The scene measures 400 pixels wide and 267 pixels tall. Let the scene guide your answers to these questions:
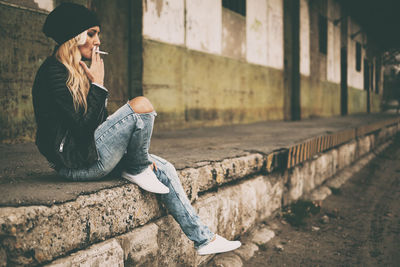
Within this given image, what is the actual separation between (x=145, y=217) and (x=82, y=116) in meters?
0.64

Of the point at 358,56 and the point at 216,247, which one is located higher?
the point at 358,56

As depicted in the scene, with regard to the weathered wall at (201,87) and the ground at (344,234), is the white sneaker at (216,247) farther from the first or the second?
the weathered wall at (201,87)

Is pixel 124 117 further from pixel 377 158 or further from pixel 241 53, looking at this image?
pixel 377 158

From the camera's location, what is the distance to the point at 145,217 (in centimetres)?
183

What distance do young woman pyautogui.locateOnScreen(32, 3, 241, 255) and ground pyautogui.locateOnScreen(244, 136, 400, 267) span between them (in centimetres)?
148

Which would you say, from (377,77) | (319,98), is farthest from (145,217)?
(377,77)

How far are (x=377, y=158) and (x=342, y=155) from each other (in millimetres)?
2649

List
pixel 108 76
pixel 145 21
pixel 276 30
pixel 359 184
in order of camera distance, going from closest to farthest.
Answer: pixel 108 76 < pixel 145 21 < pixel 359 184 < pixel 276 30

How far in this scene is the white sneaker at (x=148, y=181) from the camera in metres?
1.78

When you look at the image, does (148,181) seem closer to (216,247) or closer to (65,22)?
(216,247)

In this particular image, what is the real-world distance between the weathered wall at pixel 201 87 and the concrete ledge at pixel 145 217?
2272 mm

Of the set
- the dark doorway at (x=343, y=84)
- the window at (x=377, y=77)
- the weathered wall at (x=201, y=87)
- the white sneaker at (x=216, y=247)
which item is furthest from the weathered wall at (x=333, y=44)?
the white sneaker at (x=216, y=247)

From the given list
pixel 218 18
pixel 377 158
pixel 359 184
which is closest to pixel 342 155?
pixel 359 184

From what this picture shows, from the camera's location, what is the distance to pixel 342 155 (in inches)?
242
